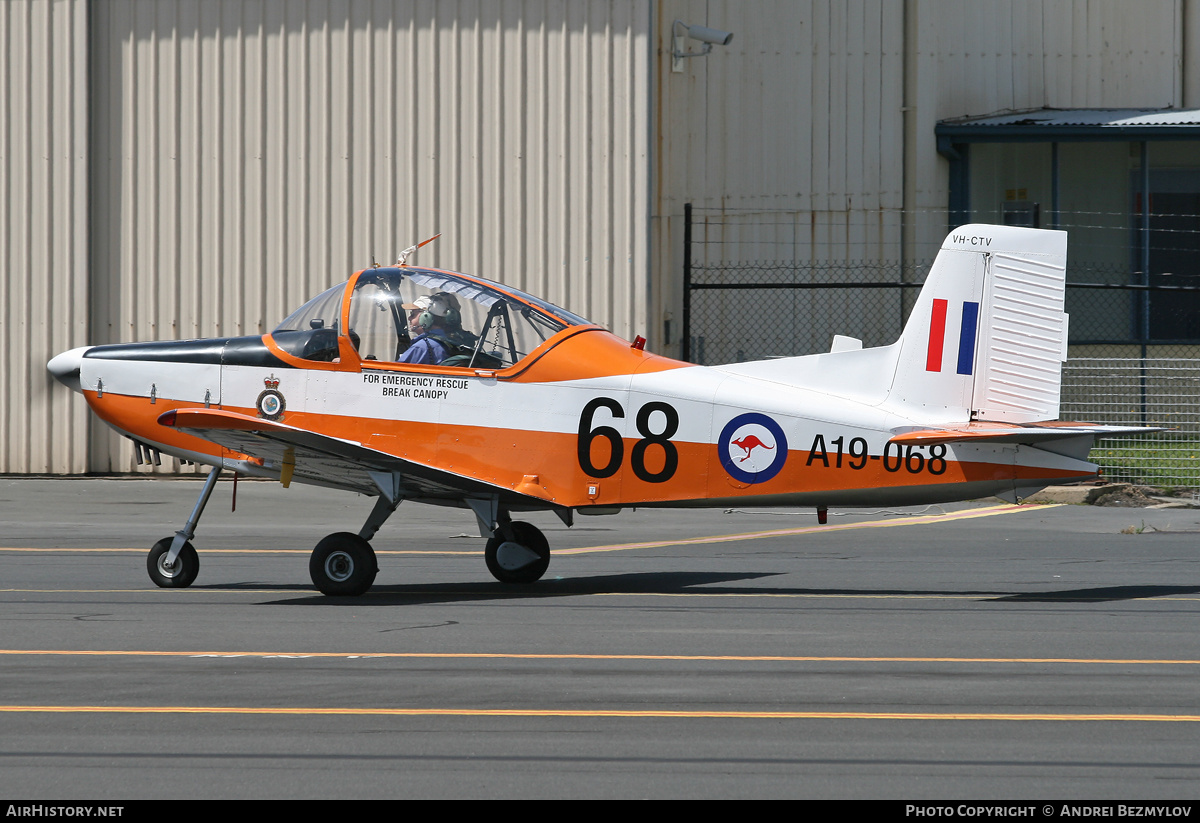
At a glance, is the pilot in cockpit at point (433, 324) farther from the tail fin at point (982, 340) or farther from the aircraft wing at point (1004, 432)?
the aircraft wing at point (1004, 432)

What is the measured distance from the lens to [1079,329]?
71.9 ft

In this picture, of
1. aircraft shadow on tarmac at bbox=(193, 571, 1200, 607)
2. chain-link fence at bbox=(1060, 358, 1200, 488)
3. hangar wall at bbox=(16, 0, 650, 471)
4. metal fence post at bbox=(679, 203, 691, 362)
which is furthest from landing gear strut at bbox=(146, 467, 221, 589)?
chain-link fence at bbox=(1060, 358, 1200, 488)

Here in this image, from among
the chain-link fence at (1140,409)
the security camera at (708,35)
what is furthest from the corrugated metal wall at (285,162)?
the chain-link fence at (1140,409)

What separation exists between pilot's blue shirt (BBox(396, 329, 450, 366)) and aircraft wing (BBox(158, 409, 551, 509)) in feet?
2.34

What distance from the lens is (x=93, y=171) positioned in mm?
18078

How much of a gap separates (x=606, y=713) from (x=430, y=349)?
4.22 m

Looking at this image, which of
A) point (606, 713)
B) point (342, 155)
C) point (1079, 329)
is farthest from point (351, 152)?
point (606, 713)

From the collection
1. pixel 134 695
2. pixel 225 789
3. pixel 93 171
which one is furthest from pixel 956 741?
pixel 93 171

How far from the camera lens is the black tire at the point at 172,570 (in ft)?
31.6

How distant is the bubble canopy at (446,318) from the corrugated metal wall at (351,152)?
8.37 meters

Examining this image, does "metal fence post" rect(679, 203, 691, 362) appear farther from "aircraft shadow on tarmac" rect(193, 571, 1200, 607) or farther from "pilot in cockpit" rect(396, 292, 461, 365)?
"pilot in cockpit" rect(396, 292, 461, 365)

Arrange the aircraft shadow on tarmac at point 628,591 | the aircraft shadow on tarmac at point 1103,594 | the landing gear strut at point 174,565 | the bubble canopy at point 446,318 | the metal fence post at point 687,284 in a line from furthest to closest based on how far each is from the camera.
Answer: the metal fence post at point 687,284 < the landing gear strut at point 174,565 < the bubble canopy at point 446,318 < the aircraft shadow on tarmac at point 628,591 < the aircraft shadow on tarmac at point 1103,594

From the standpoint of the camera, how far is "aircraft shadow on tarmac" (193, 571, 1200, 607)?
359 inches
